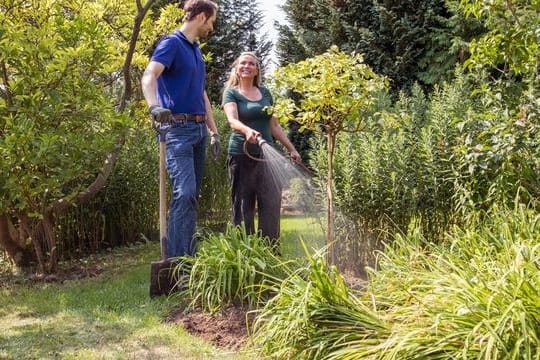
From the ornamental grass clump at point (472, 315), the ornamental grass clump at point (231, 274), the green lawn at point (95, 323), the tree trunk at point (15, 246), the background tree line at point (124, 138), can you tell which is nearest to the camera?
the ornamental grass clump at point (472, 315)

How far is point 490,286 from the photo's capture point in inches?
88.1

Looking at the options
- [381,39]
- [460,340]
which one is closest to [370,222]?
[460,340]

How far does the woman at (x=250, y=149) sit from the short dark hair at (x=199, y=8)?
41 centimetres

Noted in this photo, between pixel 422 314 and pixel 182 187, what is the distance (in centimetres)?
194

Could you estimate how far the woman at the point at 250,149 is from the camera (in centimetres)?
422

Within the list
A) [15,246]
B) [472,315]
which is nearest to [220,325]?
[472,315]

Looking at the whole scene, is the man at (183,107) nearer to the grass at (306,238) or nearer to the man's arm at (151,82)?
the man's arm at (151,82)

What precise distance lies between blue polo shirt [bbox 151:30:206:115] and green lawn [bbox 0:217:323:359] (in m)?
1.27

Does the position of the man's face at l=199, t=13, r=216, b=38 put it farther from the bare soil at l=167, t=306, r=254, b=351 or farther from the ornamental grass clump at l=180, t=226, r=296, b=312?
the bare soil at l=167, t=306, r=254, b=351

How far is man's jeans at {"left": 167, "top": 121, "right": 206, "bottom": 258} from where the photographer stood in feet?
12.7

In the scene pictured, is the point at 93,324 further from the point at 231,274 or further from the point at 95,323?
the point at 231,274

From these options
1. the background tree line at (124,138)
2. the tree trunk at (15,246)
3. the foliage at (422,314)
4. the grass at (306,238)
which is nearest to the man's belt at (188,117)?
the background tree line at (124,138)

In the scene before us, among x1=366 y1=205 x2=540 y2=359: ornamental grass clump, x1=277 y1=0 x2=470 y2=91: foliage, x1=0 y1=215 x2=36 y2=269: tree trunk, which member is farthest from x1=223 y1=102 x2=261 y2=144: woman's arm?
x1=277 y1=0 x2=470 y2=91: foliage

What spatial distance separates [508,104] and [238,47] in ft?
38.2
